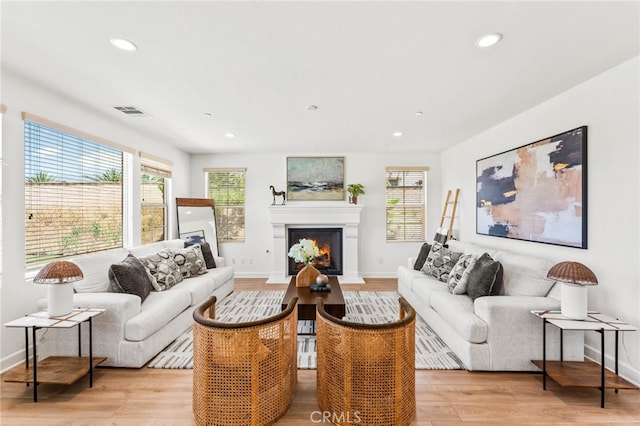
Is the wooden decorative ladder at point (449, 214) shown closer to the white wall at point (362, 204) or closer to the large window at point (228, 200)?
the white wall at point (362, 204)

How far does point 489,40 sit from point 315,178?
162 inches

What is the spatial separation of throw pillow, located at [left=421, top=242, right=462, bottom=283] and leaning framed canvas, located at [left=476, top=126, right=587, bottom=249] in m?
0.72

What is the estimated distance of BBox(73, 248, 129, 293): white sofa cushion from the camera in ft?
8.97

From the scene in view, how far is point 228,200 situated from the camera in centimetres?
599

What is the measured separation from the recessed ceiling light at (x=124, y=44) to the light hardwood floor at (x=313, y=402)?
2.54 meters

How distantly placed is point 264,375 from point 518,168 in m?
3.53

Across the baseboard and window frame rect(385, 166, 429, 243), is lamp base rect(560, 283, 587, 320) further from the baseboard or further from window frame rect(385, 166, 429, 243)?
window frame rect(385, 166, 429, 243)

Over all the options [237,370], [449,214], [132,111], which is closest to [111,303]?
[237,370]

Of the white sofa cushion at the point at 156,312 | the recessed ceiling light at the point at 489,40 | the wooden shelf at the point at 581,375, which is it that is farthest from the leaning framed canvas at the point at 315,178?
the wooden shelf at the point at 581,375

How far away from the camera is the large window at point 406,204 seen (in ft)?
19.4

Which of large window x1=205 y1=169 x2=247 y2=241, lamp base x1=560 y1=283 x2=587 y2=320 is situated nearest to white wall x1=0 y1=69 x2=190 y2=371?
large window x1=205 y1=169 x2=247 y2=241

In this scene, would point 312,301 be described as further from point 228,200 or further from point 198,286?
point 228,200

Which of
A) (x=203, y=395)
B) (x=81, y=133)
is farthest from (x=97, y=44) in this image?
(x=203, y=395)

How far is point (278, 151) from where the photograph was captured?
5680 millimetres
